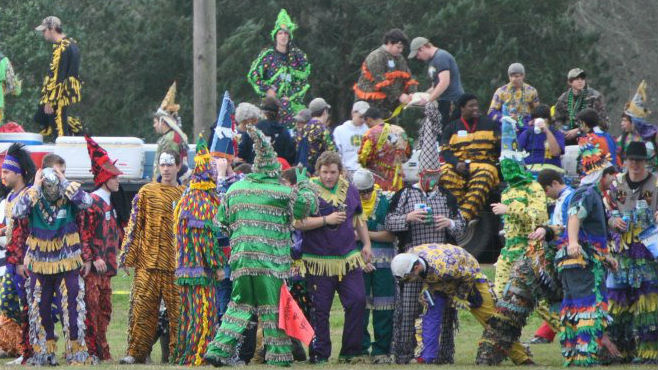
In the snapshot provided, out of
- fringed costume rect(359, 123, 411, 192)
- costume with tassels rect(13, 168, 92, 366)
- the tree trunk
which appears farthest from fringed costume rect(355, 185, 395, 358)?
the tree trunk

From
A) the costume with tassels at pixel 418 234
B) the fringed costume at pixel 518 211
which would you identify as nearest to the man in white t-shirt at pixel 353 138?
the costume with tassels at pixel 418 234

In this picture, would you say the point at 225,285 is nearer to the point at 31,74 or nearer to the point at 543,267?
the point at 543,267

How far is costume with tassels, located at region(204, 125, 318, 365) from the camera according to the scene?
45.5 ft

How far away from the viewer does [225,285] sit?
15.1 metres

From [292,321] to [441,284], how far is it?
153cm

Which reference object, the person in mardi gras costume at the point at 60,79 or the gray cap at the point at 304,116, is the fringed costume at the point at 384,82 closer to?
the gray cap at the point at 304,116

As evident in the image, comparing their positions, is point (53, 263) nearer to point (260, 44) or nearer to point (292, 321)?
point (292, 321)

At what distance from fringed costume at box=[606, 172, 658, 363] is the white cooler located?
24.5 feet

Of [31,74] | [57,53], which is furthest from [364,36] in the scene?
[57,53]

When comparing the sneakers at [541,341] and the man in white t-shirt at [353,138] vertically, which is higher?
the man in white t-shirt at [353,138]

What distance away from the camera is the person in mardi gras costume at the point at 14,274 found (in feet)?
49.1

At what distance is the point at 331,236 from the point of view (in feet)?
48.4

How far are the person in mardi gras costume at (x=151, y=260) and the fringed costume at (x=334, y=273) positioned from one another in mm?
1341

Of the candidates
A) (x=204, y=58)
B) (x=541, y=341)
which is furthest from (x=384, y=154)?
(x=204, y=58)
